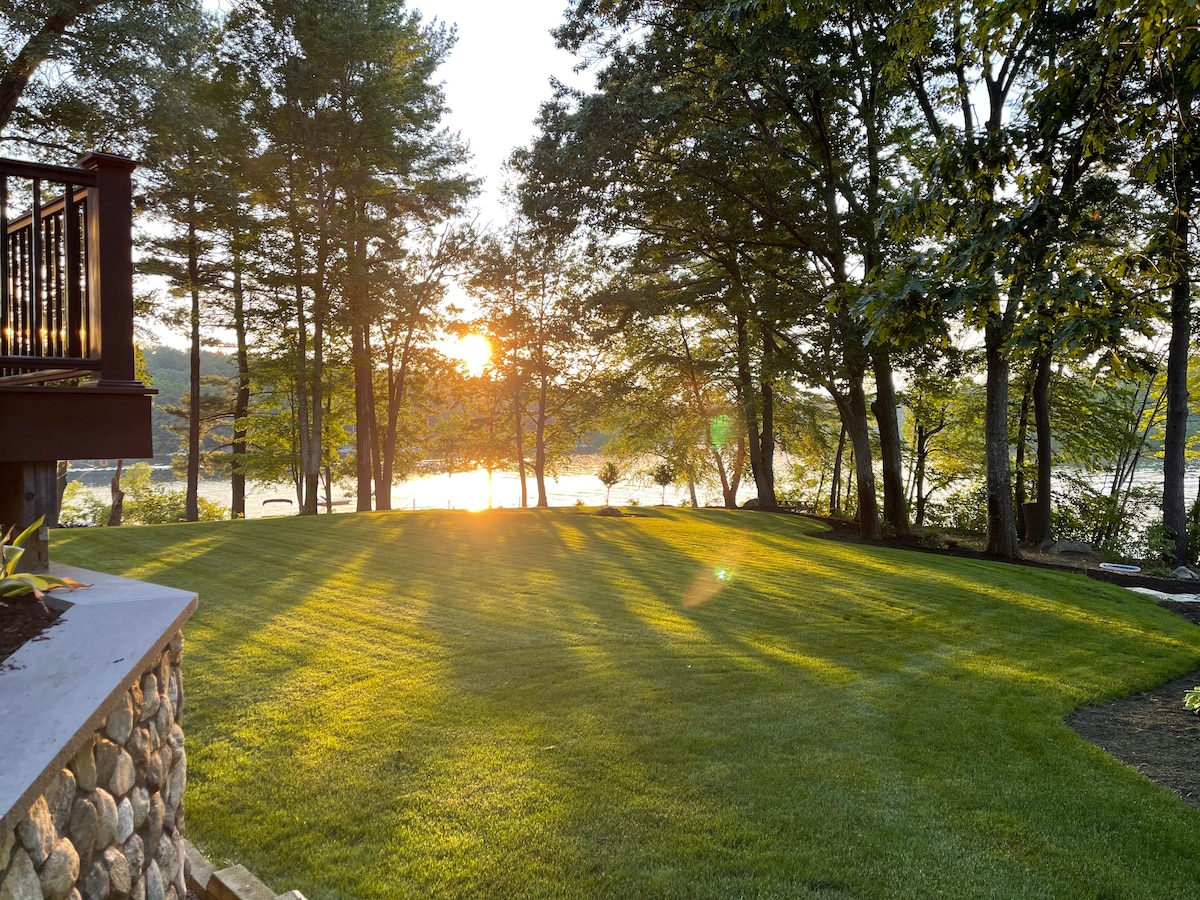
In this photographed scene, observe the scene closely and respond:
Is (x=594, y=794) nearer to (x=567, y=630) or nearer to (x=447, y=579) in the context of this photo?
(x=567, y=630)

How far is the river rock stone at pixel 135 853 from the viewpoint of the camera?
218 cm

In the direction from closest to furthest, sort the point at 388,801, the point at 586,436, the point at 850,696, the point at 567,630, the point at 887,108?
the point at 388,801 < the point at 850,696 < the point at 567,630 < the point at 887,108 < the point at 586,436

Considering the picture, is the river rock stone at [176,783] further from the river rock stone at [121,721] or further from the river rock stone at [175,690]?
the river rock stone at [121,721]

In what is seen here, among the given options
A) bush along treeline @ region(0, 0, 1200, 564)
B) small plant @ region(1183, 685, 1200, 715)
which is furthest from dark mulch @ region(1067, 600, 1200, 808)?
bush along treeline @ region(0, 0, 1200, 564)

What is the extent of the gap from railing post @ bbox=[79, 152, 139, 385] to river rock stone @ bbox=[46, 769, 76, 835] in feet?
6.02

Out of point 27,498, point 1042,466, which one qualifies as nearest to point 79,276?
point 27,498

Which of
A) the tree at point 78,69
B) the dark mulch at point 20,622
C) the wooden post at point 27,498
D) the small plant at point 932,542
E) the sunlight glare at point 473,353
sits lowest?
the small plant at point 932,542

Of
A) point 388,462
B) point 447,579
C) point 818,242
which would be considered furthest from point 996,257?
point 388,462

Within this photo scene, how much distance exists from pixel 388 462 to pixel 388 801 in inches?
794

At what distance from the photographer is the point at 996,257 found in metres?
4.55

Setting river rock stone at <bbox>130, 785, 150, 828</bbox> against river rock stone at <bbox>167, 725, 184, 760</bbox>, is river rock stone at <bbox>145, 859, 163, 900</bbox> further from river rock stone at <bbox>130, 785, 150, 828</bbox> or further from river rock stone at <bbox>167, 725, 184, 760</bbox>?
river rock stone at <bbox>167, 725, 184, 760</bbox>

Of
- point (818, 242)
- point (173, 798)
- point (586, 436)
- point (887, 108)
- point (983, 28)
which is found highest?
point (887, 108)

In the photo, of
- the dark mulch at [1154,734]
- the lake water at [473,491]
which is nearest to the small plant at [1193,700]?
the dark mulch at [1154,734]

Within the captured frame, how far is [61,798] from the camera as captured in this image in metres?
1.84
